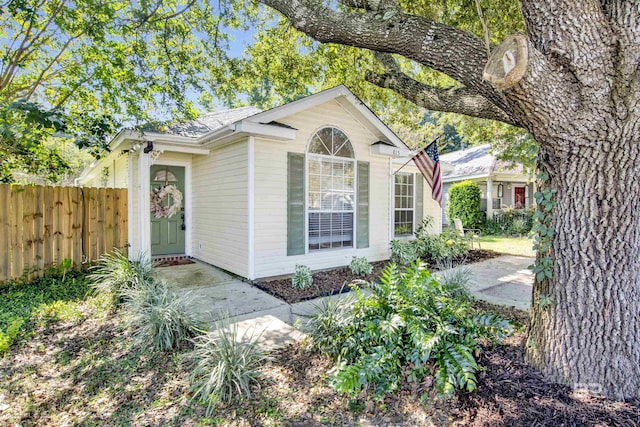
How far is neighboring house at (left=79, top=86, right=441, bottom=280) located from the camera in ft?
21.7

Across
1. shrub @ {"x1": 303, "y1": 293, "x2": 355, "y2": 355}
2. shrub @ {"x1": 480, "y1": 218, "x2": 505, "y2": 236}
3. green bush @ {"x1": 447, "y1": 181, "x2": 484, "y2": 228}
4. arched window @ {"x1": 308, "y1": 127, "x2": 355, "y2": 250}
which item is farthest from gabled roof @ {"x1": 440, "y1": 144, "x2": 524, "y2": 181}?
shrub @ {"x1": 303, "y1": 293, "x2": 355, "y2": 355}

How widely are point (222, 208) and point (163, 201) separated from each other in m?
2.09

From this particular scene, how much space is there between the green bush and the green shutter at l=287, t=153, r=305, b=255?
10219 mm

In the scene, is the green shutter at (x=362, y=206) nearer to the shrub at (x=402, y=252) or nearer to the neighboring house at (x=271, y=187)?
the neighboring house at (x=271, y=187)

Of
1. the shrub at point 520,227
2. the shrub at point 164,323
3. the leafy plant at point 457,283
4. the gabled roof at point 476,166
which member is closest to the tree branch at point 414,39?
the leafy plant at point 457,283

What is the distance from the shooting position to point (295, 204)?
6.97m

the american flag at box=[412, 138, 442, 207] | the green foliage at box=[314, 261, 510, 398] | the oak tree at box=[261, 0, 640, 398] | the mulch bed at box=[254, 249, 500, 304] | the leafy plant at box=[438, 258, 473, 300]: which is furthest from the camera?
the american flag at box=[412, 138, 442, 207]

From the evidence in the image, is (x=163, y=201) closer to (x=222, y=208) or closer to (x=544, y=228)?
(x=222, y=208)

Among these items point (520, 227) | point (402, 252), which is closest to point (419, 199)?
point (402, 252)

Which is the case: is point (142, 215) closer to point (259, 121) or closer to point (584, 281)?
point (259, 121)

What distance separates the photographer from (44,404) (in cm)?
273

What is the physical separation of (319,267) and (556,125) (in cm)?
559

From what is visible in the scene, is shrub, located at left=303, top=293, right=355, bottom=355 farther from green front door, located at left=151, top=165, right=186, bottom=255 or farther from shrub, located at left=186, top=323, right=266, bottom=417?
green front door, located at left=151, top=165, right=186, bottom=255

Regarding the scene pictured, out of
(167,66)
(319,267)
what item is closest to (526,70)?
(319,267)
